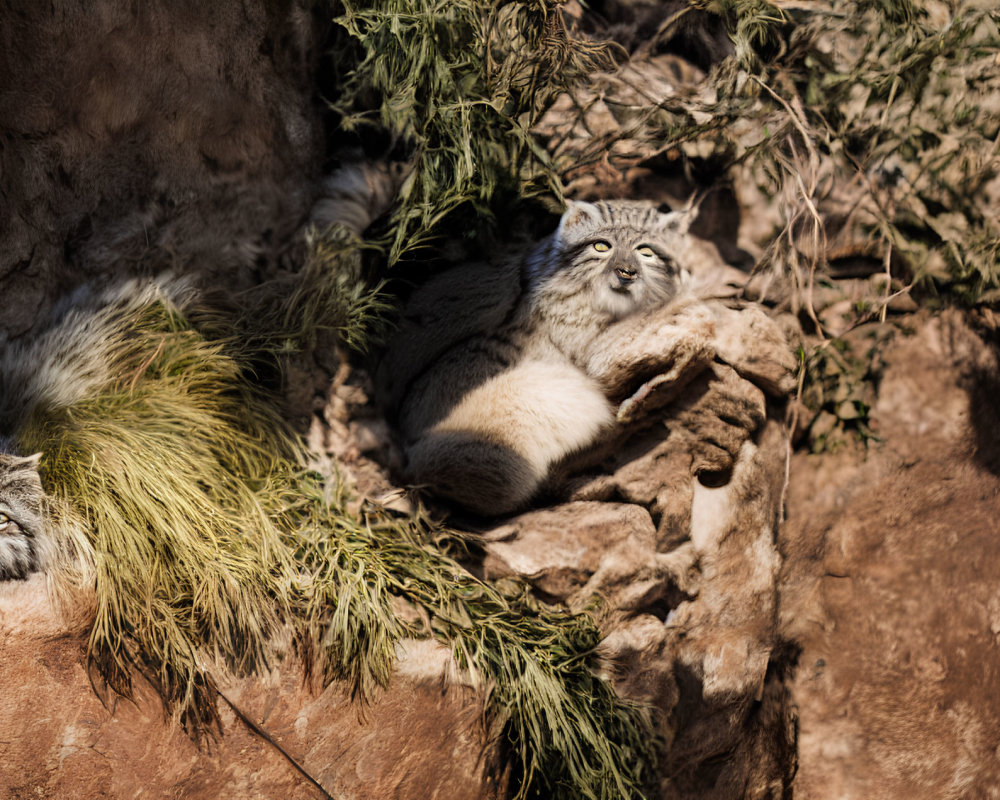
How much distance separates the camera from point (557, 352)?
3.54 m

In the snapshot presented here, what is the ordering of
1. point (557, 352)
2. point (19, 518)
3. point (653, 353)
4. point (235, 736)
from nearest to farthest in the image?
point (19, 518) → point (235, 736) → point (653, 353) → point (557, 352)

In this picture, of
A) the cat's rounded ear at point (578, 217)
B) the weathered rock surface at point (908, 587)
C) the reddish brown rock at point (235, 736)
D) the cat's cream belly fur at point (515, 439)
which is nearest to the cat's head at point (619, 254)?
the cat's rounded ear at point (578, 217)

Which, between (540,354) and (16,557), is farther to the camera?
(540,354)

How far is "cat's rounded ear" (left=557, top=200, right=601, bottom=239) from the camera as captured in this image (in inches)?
134

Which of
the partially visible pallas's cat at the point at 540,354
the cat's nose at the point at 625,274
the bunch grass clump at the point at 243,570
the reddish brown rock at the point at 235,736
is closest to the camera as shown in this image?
the reddish brown rock at the point at 235,736

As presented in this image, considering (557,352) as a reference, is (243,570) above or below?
below

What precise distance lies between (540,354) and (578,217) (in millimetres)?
664

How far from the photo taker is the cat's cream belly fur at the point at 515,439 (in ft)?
11.1

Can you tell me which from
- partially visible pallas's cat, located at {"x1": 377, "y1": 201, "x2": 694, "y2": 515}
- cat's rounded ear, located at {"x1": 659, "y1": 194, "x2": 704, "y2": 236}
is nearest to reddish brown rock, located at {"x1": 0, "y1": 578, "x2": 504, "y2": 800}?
partially visible pallas's cat, located at {"x1": 377, "y1": 201, "x2": 694, "y2": 515}

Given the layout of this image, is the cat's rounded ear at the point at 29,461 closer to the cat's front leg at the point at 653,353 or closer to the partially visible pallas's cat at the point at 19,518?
the partially visible pallas's cat at the point at 19,518

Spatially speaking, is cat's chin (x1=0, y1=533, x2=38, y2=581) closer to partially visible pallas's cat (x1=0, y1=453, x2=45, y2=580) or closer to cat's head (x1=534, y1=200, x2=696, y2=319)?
partially visible pallas's cat (x1=0, y1=453, x2=45, y2=580)

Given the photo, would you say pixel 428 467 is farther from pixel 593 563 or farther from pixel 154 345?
pixel 154 345

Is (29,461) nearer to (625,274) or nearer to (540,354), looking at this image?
(540,354)

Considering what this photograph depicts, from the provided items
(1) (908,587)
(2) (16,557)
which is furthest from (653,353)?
(2) (16,557)
